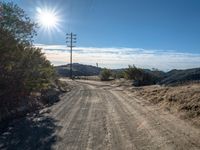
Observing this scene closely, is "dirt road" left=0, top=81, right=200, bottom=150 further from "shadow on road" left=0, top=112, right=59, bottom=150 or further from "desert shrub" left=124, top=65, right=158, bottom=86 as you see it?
"desert shrub" left=124, top=65, right=158, bottom=86

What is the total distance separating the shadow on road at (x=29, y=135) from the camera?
42.6ft

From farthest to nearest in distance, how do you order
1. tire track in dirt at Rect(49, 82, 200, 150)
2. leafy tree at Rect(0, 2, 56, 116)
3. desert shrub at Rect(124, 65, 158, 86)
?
1. desert shrub at Rect(124, 65, 158, 86)
2. leafy tree at Rect(0, 2, 56, 116)
3. tire track in dirt at Rect(49, 82, 200, 150)

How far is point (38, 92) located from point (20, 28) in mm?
9843

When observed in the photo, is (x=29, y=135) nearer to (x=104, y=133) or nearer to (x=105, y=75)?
(x=104, y=133)

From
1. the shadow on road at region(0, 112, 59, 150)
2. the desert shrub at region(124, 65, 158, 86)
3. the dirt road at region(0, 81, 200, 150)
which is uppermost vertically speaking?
the desert shrub at region(124, 65, 158, 86)

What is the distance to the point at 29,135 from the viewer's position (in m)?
15.0

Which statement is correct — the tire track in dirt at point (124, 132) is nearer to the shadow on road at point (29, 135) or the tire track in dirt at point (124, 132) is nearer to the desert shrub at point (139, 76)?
the shadow on road at point (29, 135)

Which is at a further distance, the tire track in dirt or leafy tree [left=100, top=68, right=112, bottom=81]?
leafy tree [left=100, top=68, right=112, bottom=81]

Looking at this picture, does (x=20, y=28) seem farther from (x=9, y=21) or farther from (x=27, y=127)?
(x=27, y=127)

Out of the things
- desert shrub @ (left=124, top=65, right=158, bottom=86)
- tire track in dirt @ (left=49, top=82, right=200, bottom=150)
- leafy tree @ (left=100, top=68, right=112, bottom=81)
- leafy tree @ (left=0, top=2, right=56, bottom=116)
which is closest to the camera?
tire track in dirt @ (left=49, top=82, right=200, bottom=150)

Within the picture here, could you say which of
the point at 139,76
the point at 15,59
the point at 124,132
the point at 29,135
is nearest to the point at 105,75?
the point at 139,76

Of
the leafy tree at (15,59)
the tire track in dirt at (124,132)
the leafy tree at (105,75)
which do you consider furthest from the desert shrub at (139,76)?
the tire track in dirt at (124,132)

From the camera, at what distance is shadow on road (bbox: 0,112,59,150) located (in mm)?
12979

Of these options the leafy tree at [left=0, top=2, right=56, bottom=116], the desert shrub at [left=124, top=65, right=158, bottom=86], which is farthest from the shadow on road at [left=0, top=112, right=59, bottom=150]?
the desert shrub at [left=124, top=65, right=158, bottom=86]
